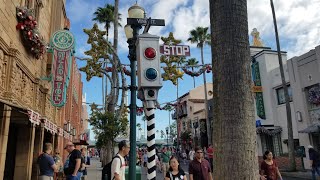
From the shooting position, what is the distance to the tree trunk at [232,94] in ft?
11.6

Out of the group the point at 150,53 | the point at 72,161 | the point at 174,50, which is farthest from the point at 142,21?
the point at 72,161

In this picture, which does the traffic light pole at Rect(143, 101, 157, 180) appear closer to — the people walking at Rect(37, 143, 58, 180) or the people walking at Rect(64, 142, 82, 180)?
the people walking at Rect(64, 142, 82, 180)

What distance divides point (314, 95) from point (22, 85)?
59.3 ft

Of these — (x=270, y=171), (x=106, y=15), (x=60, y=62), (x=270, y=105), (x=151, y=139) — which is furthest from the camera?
(x=106, y=15)

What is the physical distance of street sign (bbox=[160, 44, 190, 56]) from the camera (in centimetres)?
679

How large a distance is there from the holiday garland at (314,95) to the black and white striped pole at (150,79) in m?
17.6

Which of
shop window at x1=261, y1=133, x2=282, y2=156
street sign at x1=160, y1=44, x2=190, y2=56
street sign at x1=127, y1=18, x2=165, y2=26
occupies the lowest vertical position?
shop window at x1=261, y1=133, x2=282, y2=156

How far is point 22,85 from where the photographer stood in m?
10.4

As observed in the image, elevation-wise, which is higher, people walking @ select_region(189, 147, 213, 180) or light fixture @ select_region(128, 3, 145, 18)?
light fixture @ select_region(128, 3, 145, 18)

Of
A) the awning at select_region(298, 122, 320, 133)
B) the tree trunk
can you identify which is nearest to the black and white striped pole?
the tree trunk

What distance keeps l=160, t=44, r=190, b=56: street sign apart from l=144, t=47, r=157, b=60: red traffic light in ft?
2.62

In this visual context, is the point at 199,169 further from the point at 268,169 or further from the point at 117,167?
the point at 117,167

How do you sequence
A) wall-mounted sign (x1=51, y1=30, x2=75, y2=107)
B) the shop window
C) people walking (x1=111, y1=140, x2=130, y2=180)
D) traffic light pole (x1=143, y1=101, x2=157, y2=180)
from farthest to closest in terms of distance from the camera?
the shop window → wall-mounted sign (x1=51, y1=30, x2=75, y2=107) → traffic light pole (x1=143, y1=101, x2=157, y2=180) → people walking (x1=111, y1=140, x2=130, y2=180)

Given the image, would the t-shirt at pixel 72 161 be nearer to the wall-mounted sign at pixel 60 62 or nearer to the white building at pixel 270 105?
the wall-mounted sign at pixel 60 62
